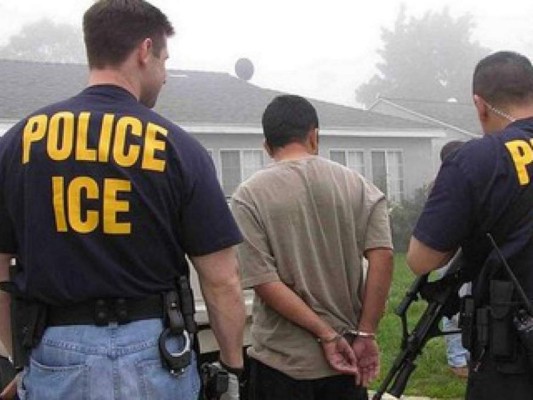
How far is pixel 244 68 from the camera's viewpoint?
2316cm

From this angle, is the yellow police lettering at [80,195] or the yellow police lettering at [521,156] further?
the yellow police lettering at [521,156]

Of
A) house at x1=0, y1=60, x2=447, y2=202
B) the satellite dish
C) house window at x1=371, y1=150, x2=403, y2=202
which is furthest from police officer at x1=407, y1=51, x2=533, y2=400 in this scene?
the satellite dish

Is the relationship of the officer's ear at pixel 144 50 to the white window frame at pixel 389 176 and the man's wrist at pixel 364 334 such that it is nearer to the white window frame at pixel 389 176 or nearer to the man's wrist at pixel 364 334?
the man's wrist at pixel 364 334

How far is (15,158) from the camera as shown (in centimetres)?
237

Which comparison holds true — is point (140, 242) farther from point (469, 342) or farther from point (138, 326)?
point (469, 342)

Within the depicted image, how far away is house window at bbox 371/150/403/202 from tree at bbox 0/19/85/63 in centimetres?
4774

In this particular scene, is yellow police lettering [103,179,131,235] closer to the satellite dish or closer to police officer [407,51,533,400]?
police officer [407,51,533,400]

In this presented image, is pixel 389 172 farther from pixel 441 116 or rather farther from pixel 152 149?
pixel 152 149

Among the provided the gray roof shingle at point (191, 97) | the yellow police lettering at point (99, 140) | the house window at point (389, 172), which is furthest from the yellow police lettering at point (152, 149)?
the house window at point (389, 172)

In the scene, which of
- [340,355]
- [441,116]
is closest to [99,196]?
[340,355]

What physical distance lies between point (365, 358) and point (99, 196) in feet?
4.58

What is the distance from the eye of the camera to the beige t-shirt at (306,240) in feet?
9.94

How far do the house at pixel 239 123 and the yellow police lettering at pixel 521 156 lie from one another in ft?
40.6

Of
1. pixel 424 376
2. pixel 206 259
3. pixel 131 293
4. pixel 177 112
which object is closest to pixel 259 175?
pixel 206 259
